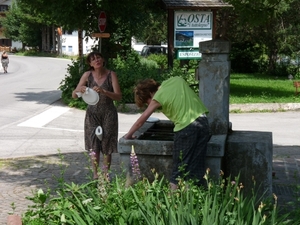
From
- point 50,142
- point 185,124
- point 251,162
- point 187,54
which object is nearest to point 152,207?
point 185,124

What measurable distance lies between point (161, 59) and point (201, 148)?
3096 cm

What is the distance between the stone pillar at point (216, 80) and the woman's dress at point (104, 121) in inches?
45.7

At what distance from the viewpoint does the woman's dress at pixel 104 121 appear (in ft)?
25.5

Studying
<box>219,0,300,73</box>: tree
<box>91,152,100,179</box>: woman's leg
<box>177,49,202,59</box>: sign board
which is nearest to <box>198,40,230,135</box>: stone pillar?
<box>91,152,100,179</box>: woman's leg

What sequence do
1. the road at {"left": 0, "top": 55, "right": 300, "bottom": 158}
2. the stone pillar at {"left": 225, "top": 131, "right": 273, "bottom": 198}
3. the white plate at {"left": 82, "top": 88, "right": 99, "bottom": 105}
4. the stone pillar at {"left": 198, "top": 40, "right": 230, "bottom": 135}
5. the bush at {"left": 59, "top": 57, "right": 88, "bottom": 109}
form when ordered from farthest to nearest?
the bush at {"left": 59, "top": 57, "right": 88, "bottom": 109}
the road at {"left": 0, "top": 55, "right": 300, "bottom": 158}
the white plate at {"left": 82, "top": 88, "right": 99, "bottom": 105}
the stone pillar at {"left": 198, "top": 40, "right": 230, "bottom": 135}
the stone pillar at {"left": 225, "top": 131, "right": 273, "bottom": 198}

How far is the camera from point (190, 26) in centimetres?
2283

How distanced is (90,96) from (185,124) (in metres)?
1.88

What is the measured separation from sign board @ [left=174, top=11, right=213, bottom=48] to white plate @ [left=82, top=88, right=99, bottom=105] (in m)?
15.5

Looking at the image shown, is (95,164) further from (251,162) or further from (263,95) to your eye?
(263,95)

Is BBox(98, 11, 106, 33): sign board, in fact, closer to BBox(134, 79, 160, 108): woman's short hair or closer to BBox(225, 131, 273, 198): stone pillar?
BBox(225, 131, 273, 198): stone pillar

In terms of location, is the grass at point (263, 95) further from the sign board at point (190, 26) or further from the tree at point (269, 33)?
the tree at point (269, 33)

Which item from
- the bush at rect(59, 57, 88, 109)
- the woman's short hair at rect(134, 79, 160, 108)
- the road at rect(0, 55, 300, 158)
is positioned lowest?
the road at rect(0, 55, 300, 158)

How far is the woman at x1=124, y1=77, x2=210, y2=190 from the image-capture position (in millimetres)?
5934

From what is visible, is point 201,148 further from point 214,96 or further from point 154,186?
point 214,96
